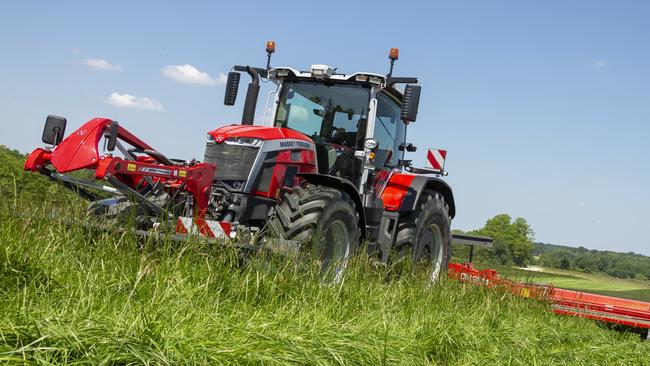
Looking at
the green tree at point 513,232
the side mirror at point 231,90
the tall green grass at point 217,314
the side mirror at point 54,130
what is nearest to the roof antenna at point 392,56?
the side mirror at point 231,90

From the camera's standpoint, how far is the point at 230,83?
324 inches

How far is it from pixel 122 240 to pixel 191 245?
49cm

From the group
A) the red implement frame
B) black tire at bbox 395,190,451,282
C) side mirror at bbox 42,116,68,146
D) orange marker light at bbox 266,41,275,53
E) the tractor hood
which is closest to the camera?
the red implement frame

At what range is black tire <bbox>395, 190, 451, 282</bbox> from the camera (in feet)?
27.6

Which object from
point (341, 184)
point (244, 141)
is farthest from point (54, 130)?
point (341, 184)

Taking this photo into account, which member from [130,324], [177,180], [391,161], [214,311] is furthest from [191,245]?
[391,161]

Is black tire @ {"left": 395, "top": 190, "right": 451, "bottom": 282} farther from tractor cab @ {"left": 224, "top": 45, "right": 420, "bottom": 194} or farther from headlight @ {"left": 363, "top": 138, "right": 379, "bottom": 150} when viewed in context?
headlight @ {"left": 363, "top": 138, "right": 379, "bottom": 150}

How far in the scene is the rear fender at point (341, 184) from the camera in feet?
23.3

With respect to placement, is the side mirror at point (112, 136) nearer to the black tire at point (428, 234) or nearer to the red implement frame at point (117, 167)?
the red implement frame at point (117, 167)

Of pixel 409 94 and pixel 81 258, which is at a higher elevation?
pixel 409 94

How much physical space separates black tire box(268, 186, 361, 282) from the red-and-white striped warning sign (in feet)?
10.7

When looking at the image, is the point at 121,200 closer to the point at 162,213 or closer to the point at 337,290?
the point at 162,213

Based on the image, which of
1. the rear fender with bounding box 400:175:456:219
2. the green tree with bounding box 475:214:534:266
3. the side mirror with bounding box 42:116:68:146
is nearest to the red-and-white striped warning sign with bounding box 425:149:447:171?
the rear fender with bounding box 400:175:456:219

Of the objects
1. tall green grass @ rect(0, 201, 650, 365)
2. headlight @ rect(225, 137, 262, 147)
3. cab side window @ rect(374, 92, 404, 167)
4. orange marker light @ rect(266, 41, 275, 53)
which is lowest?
tall green grass @ rect(0, 201, 650, 365)
